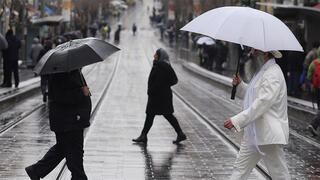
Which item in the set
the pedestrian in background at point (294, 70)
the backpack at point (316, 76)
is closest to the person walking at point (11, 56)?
the pedestrian in background at point (294, 70)

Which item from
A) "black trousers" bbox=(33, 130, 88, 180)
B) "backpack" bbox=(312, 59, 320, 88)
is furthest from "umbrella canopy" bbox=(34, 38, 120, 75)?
"backpack" bbox=(312, 59, 320, 88)

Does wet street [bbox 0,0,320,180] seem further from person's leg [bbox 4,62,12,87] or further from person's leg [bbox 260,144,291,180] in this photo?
person's leg [bbox 260,144,291,180]

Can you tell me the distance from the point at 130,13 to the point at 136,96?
132146 mm

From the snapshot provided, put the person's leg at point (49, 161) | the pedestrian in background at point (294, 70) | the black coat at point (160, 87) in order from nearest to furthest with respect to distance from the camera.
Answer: the person's leg at point (49, 161) → the black coat at point (160, 87) → the pedestrian in background at point (294, 70)

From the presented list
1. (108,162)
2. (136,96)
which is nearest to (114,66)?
(136,96)

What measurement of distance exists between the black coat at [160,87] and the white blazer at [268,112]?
18.9 ft

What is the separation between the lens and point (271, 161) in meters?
7.38

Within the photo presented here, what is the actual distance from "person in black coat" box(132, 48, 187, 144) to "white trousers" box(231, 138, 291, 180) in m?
5.74

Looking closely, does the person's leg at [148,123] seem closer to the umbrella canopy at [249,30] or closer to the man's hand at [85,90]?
the man's hand at [85,90]

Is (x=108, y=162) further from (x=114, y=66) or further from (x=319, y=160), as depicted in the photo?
(x=114, y=66)

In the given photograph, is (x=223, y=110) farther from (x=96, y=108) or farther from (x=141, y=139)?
(x=141, y=139)

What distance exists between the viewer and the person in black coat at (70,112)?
8.05 m

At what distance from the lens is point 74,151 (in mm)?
8125

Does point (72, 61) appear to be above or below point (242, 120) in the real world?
above
